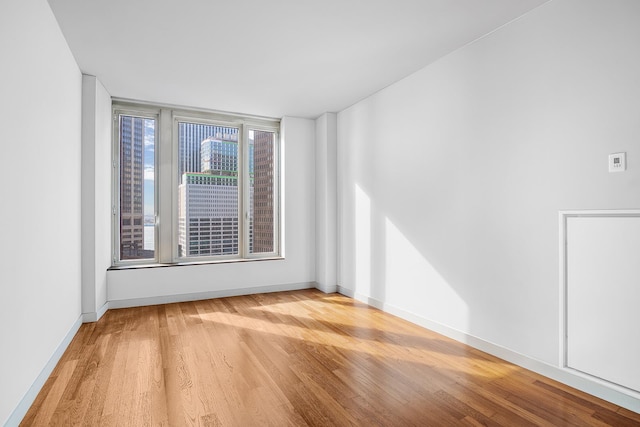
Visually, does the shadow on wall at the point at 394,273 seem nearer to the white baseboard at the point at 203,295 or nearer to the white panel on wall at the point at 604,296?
the white panel on wall at the point at 604,296

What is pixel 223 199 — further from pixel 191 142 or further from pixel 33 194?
pixel 33 194

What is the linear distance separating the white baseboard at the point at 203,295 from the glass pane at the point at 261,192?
625 millimetres

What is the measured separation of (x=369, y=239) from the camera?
459 cm

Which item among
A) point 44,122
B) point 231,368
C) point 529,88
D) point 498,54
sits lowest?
point 231,368

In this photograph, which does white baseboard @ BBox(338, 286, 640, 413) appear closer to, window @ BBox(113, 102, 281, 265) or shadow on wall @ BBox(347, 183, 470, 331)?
shadow on wall @ BBox(347, 183, 470, 331)

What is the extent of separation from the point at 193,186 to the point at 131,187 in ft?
2.69

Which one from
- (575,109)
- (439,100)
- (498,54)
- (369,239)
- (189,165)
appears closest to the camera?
(575,109)

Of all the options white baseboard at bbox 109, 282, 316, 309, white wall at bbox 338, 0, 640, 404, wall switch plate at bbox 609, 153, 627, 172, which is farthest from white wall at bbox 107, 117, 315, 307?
wall switch plate at bbox 609, 153, 627, 172

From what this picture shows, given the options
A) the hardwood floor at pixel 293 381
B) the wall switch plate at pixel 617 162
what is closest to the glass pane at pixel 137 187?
the hardwood floor at pixel 293 381

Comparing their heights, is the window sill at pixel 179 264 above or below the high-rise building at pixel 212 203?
below

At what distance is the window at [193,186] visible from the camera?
→ 478 cm

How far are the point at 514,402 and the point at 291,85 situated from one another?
3745 mm

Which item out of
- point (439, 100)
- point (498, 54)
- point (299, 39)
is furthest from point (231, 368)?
point (498, 54)

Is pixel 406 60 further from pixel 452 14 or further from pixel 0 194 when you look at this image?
pixel 0 194
